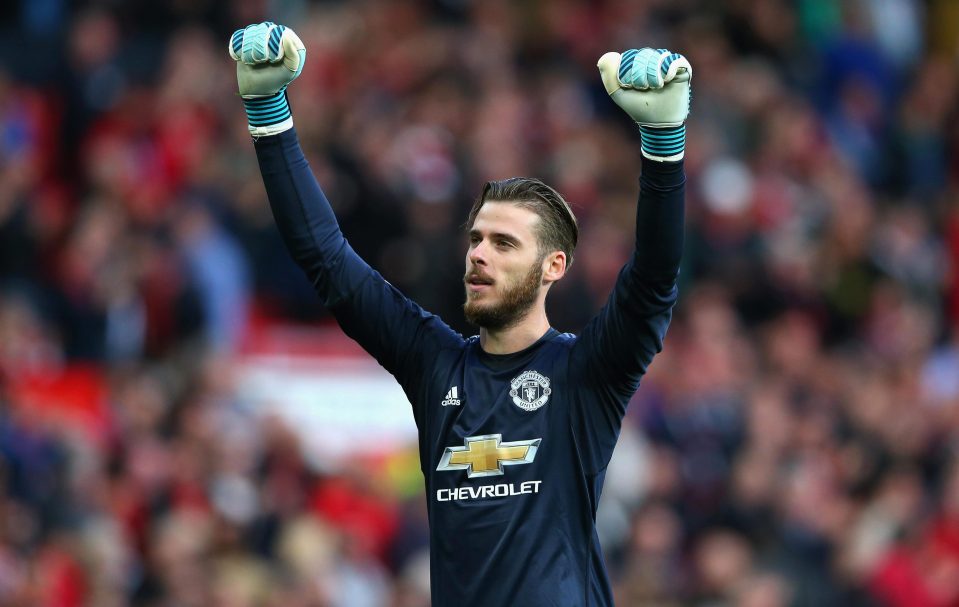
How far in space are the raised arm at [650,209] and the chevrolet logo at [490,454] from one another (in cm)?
34

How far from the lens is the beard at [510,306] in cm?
516

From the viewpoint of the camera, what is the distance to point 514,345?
5246 millimetres

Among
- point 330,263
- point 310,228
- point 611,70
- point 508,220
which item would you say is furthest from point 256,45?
point 611,70

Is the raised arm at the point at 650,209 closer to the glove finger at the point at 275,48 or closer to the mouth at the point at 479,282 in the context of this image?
the mouth at the point at 479,282

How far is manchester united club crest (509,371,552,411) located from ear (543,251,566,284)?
32 cm

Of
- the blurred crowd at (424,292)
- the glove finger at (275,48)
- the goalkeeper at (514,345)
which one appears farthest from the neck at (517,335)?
the blurred crowd at (424,292)

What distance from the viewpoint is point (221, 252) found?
11.8 meters

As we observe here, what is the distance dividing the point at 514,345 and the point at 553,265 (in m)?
0.27

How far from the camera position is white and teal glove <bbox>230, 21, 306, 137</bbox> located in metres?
5.14

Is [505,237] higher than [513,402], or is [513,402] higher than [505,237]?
[505,237]

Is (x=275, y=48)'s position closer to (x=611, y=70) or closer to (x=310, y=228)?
(x=310, y=228)

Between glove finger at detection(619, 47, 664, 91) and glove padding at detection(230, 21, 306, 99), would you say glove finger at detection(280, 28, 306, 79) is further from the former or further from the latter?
glove finger at detection(619, 47, 664, 91)

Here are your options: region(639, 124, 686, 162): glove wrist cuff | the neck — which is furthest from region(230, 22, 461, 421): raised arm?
region(639, 124, 686, 162): glove wrist cuff

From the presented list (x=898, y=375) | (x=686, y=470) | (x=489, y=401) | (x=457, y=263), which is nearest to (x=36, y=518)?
(x=457, y=263)
